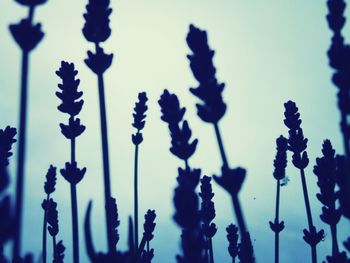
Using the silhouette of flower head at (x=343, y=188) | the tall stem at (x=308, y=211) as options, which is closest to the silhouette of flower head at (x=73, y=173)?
the silhouette of flower head at (x=343, y=188)

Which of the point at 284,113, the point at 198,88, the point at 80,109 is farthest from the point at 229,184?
the point at 284,113

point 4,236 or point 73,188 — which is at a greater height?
point 73,188

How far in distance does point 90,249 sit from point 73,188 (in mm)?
2932

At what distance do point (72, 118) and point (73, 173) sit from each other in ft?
4.94

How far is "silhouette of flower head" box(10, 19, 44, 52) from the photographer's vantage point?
5.32 m

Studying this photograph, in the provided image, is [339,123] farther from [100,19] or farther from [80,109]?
[80,109]

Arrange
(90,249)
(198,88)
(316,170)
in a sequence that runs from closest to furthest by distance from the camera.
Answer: (90,249) → (198,88) → (316,170)

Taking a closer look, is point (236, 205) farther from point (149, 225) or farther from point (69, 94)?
point (149, 225)

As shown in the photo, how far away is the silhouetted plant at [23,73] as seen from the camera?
4.21 m

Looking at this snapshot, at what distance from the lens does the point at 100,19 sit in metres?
7.07

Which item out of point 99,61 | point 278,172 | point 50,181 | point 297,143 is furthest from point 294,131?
point 50,181

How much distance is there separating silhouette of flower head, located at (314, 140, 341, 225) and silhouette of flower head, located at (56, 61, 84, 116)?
6408 mm

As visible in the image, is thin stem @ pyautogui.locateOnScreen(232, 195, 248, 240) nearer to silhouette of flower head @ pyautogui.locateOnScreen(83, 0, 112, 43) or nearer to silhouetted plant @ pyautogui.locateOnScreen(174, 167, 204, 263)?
silhouetted plant @ pyautogui.locateOnScreen(174, 167, 204, 263)

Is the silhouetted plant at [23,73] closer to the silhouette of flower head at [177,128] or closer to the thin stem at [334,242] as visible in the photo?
the silhouette of flower head at [177,128]
